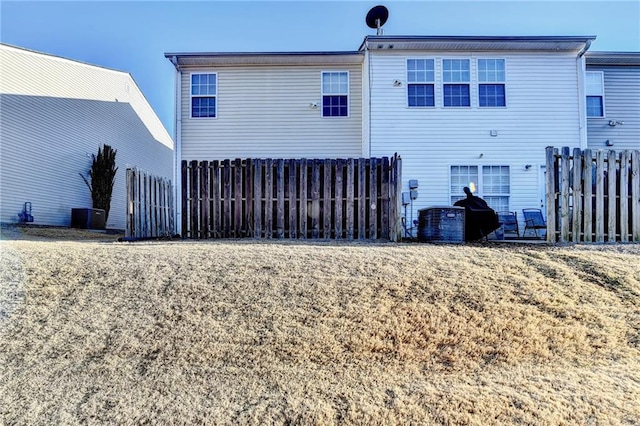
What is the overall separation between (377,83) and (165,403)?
11.0 meters

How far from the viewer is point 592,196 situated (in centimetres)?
843

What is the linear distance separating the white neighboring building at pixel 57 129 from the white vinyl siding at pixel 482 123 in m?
11.0

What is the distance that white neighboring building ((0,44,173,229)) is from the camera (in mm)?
14461

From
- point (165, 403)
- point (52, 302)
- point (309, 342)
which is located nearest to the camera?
point (165, 403)

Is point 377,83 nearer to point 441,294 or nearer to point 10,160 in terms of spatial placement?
point 441,294

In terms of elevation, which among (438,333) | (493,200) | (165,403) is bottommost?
(165,403)

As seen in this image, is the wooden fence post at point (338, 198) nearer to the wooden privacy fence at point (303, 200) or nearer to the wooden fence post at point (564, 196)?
the wooden privacy fence at point (303, 200)

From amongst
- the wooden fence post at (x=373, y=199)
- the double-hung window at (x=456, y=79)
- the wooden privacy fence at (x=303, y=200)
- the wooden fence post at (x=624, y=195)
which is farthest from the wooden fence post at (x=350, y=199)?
the double-hung window at (x=456, y=79)

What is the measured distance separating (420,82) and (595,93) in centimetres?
533

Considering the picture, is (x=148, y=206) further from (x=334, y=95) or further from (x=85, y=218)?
(x=85, y=218)

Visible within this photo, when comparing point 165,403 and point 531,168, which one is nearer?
point 165,403

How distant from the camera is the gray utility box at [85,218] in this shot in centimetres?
1638

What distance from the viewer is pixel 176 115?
13.3 m

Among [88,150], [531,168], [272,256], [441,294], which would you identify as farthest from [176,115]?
[441,294]
